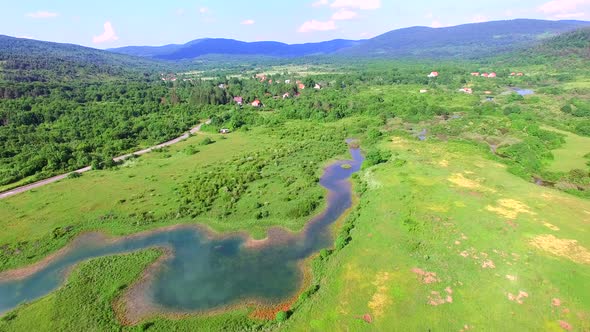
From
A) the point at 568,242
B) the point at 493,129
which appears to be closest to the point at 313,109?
the point at 493,129

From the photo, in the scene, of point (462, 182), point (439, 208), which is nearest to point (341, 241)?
point (439, 208)

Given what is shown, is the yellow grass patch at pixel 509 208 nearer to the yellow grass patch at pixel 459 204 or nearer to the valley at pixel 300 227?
the valley at pixel 300 227

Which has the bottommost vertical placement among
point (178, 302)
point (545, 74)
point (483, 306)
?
point (178, 302)

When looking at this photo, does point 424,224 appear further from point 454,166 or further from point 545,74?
point 545,74

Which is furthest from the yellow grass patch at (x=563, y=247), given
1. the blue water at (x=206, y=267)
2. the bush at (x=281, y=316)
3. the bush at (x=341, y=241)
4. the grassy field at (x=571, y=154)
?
the grassy field at (x=571, y=154)

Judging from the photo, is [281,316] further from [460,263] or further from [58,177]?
[58,177]

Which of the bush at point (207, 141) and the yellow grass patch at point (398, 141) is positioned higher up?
the yellow grass patch at point (398, 141)
